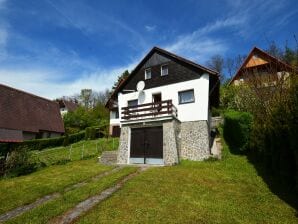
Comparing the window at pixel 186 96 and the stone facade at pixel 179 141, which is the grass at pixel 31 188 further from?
the window at pixel 186 96

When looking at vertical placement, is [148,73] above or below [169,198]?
above

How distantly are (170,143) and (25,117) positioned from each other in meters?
27.9

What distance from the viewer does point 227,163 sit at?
601 inches

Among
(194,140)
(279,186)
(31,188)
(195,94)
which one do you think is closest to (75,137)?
(194,140)

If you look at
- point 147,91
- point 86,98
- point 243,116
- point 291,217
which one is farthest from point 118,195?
point 86,98

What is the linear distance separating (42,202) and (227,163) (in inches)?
448

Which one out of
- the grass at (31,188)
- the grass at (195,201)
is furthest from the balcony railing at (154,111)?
the grass at (31,188)

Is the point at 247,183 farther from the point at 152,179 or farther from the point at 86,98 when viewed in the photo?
the point at 86,98

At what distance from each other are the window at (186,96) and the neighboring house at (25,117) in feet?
74.9

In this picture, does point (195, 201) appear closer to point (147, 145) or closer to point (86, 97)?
point (147, 145)

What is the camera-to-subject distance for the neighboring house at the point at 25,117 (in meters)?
31.9

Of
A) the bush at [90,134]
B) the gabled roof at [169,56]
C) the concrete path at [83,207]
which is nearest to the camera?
the concrete path at [83,207]

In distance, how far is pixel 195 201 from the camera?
8758 mm

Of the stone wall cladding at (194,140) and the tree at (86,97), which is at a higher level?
the tree at (86,97)
